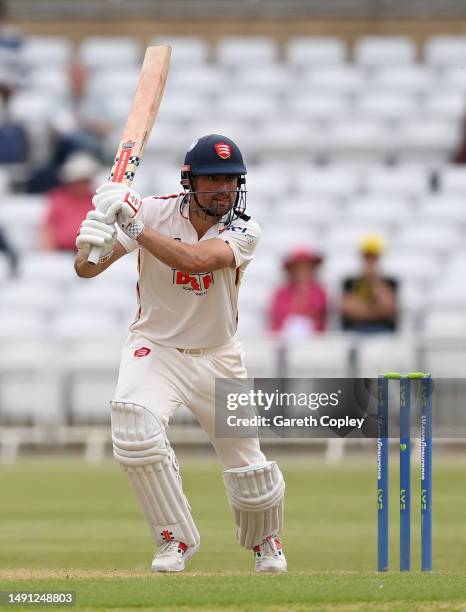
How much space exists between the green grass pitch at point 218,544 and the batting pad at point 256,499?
0.59 ft

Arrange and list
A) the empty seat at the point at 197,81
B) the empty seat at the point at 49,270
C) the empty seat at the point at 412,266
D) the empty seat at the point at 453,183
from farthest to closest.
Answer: the empty seat at the point at 197,81 → the empty seat at the point at 453,183 → the empty seat at the point at 49,270 → the empty seat at the point at 412,266

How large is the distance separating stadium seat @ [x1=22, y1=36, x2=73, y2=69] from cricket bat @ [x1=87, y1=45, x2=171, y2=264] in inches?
387

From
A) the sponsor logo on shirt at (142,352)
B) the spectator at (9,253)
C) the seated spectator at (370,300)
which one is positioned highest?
the spectator at (9,253)

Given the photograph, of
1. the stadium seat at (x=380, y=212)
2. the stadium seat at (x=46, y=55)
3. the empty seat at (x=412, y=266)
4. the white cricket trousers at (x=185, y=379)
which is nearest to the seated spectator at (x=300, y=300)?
the empty seat at (x=412, y=266)

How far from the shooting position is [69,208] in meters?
12.5

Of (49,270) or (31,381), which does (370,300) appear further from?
(49,270)

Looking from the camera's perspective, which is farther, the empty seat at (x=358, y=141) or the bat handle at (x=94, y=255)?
the empty seat at (x=358, y=141)

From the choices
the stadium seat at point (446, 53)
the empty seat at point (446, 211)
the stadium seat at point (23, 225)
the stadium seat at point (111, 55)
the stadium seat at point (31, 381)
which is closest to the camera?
the stadium seat at point (31, 381)

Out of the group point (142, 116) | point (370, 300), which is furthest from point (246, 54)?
point (142, 116)

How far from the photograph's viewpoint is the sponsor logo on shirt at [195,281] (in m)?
5.74

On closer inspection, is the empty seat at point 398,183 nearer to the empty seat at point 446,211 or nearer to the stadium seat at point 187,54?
the empty seat at point 446,211

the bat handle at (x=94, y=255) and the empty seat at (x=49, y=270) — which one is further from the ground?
the empty seat at (x=49, y=270)

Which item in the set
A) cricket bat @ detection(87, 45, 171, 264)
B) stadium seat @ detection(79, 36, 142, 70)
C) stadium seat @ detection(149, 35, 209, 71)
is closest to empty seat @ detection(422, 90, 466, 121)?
stadium seat @ detection(149, 35, 209, 71)

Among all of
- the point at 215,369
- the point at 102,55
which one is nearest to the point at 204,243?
the point at 215,369
